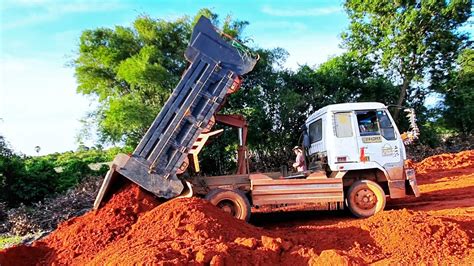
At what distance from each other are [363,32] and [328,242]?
17923 millimetres

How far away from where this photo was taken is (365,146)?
926cm

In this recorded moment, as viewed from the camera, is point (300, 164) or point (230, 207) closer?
point (230, 207)

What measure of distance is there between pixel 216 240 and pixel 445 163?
14852 millimetres

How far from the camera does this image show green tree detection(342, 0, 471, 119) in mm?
20891

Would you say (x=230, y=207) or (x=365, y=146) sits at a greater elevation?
(x=365, y=146)

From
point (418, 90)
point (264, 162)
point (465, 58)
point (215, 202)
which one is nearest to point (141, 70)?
point (264, 162)

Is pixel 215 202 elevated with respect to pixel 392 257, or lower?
elevated

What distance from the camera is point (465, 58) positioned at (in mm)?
22188

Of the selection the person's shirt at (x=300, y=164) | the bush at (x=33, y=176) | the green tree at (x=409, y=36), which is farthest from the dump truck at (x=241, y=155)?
the green tree at (x=409, y=36)

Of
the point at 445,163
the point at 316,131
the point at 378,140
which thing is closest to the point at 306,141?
the point at 316,131

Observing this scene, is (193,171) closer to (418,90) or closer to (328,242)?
(328,242)

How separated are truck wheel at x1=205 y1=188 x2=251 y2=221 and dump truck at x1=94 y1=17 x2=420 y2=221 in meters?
0.02

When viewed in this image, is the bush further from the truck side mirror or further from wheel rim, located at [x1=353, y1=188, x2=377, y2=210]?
wheel rim, located at [x1=353, y1=188, x2=377, y2=210]

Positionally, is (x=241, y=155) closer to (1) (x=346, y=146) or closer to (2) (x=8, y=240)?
(1) (x=346, y=146)
